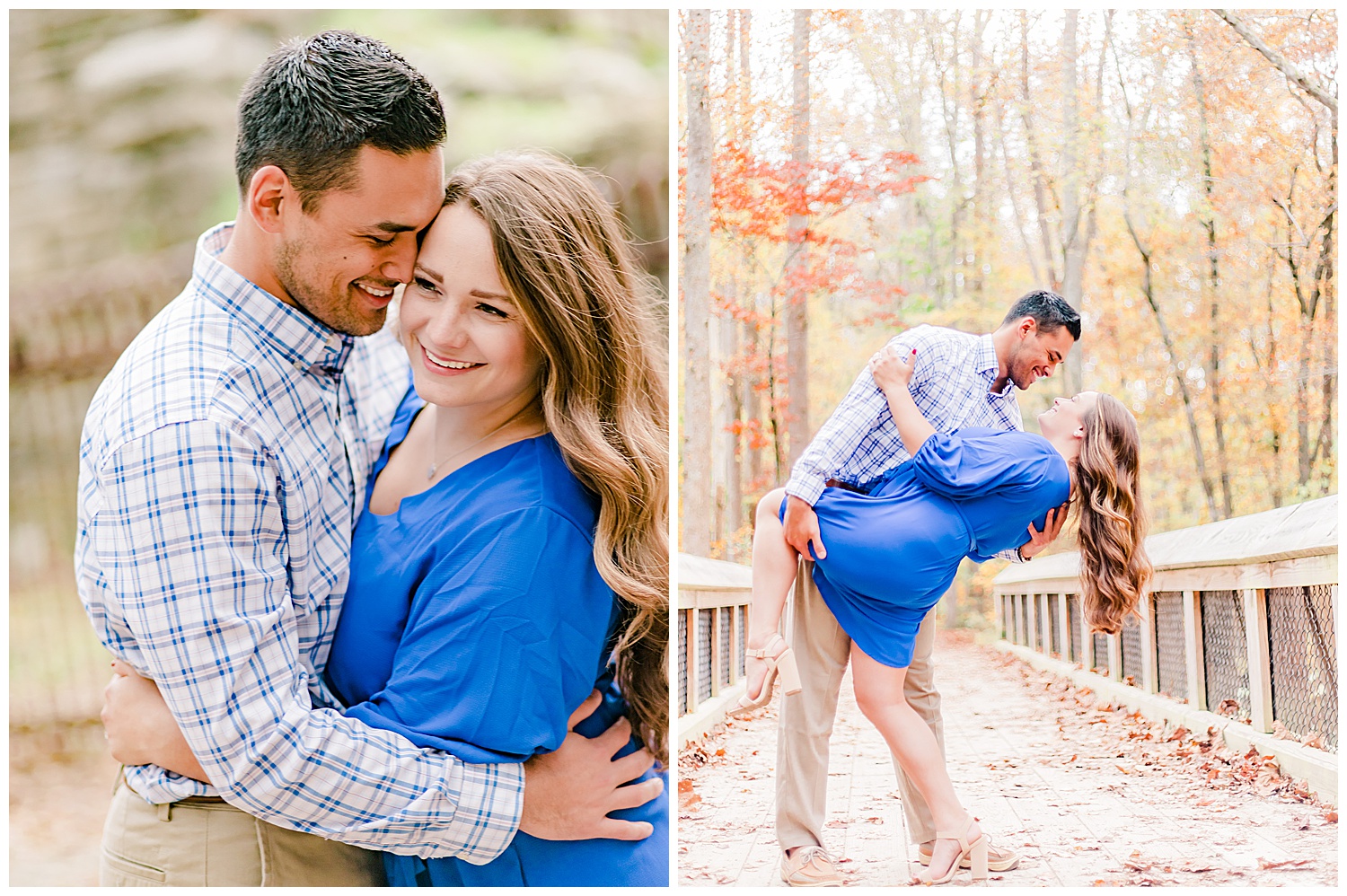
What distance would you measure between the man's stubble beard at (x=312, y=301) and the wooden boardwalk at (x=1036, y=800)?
1.44 metres

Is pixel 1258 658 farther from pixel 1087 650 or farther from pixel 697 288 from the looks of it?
pixel 697 288

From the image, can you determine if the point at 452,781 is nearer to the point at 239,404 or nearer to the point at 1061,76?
the point at 239,404

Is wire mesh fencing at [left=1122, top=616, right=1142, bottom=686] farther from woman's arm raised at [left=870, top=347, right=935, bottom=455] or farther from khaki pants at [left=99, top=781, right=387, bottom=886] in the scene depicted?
khaki pants at [left=99, top=781, right=387, bottom=886]

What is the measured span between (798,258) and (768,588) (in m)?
0.94

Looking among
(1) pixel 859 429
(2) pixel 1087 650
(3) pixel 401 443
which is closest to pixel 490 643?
(3) pixel 401 443

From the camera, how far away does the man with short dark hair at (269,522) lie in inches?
75.0

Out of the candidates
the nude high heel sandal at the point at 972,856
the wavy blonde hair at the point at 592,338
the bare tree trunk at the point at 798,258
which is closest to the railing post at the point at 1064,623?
the nude high heel sandal at the point at 972,856

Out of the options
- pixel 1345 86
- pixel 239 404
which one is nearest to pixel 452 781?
pixel 239 404

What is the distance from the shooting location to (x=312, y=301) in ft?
6.93

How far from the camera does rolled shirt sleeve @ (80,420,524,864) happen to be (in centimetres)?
189

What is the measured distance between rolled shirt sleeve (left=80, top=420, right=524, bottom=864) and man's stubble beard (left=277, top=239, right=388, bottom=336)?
0.34 m

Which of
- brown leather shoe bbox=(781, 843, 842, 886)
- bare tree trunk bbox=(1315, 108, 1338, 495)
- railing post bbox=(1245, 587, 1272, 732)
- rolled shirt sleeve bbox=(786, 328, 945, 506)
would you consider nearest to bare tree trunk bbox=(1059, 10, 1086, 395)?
rolled shirt sleeve bbox=(786, 328, 945, 506)

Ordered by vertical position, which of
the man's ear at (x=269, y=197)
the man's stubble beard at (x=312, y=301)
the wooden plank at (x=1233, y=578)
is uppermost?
the man's ear at (x=269, y=197)

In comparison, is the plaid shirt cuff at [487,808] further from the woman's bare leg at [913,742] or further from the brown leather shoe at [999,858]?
the brown leather shoe at [999,858]
